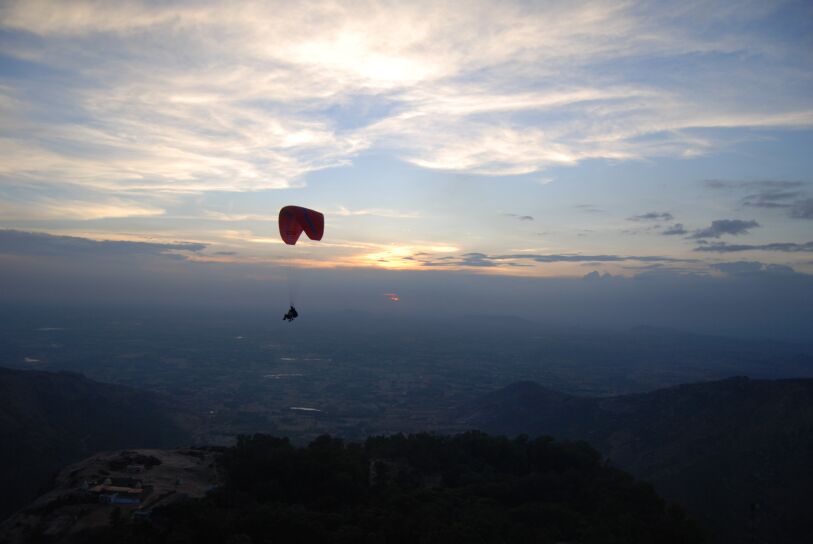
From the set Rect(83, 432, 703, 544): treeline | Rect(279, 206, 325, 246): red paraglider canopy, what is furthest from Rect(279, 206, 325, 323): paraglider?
Rect(83, 432, 703, 544): treeline

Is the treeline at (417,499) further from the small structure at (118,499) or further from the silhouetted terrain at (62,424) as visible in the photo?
the silhouetted terrain at (62,424)

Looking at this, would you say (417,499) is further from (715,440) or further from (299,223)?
(715,440)

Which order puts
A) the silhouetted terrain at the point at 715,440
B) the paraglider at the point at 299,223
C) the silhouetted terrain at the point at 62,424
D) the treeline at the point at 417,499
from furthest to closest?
the silhouetted terrain at the point at 62,424, the silhouetted terrain at the point at 715,440, the paraglider at the point at 299,223, the treeline at the point at 417,499

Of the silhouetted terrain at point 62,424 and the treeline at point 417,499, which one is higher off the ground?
the treeline at point 417,499

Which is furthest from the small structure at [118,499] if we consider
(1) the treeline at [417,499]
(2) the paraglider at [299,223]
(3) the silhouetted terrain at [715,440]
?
(3) the silhouetted terrain at [715,440]

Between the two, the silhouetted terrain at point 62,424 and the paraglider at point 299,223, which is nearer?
the paraglider at point 299,223

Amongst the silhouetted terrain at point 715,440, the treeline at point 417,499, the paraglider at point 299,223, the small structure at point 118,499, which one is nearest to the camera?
the treeline at point 417,499

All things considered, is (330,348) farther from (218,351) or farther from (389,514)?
(389,514)

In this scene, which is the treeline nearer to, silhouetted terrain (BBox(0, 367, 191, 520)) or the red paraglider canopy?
the red paraglider canopy
